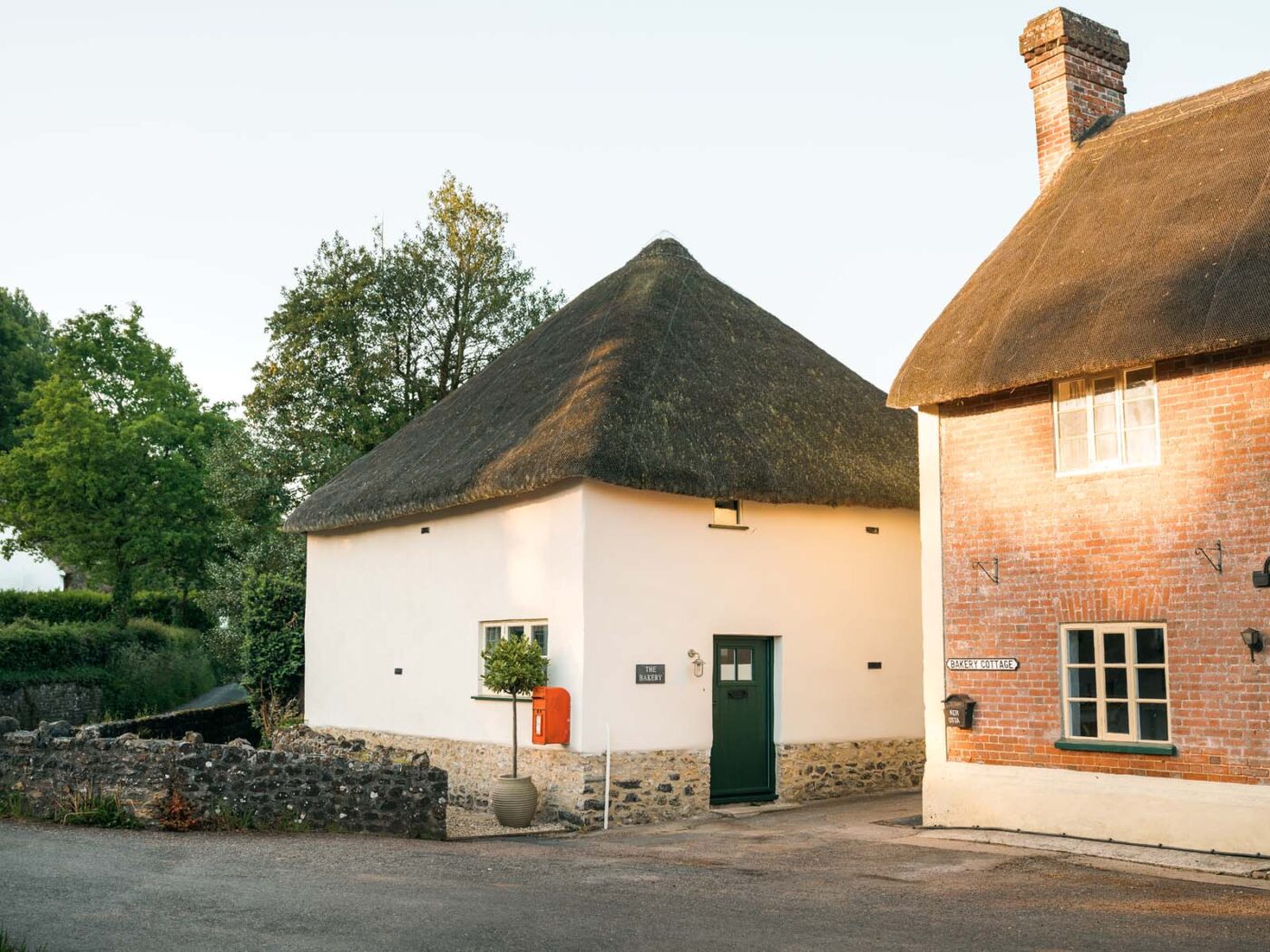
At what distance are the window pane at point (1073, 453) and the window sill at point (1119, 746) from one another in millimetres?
2698

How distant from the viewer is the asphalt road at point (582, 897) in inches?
314

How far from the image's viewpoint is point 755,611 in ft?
51.8

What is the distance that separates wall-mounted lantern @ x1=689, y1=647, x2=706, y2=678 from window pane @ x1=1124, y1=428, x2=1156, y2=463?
18.5 ft

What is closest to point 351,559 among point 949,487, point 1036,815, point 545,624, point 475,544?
point 475,544

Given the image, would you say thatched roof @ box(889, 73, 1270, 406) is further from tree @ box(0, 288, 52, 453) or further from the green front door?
tree @ box(0, 288, 52, 453)

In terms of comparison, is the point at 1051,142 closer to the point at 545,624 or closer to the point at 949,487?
the point at 949,487

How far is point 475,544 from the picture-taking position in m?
16.5

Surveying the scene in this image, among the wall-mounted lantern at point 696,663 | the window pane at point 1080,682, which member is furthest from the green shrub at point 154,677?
the window pane at point 1080,682

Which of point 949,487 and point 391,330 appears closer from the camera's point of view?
point 949,487

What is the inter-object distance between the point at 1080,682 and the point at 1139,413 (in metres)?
2.73

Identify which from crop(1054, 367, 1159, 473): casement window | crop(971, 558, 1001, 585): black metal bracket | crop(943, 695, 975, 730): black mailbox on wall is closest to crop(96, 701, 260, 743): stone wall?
crop(943, 695, 975, 730): black mailbox on wall

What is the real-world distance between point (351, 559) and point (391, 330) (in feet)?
42.9

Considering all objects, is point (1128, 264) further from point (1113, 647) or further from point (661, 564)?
point (661, 564)

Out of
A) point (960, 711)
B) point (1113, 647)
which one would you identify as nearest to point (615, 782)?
point (960, 711)
